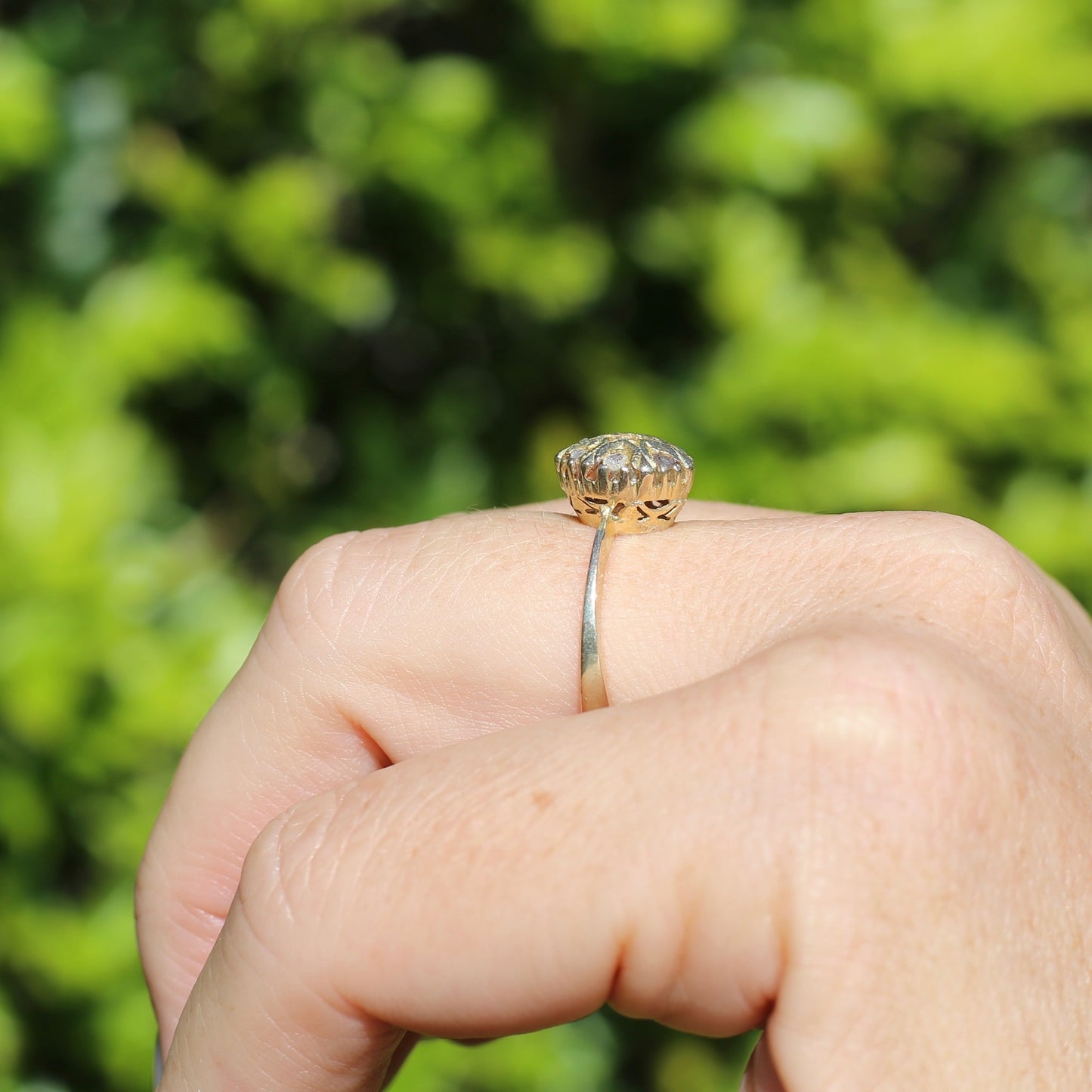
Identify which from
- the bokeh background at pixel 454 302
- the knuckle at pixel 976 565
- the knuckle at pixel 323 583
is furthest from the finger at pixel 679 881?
the bokeh background at pixel 454 302

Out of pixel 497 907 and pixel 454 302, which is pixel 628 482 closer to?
pixel 497 907

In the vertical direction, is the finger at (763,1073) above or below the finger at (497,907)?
below

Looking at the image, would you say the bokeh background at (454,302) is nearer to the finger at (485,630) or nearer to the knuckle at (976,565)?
the finger at (485,630)

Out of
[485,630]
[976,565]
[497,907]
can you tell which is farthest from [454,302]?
[497,907]

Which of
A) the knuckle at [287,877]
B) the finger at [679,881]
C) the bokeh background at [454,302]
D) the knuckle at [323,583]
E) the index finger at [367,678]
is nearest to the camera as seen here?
the finger at [679,881]

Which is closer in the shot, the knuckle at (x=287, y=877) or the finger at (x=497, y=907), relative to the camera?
the finger at (x=497, y=907)

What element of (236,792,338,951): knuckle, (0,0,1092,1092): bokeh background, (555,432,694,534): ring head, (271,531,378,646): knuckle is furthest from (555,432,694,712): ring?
(0,0,1092,1092): bokeh background

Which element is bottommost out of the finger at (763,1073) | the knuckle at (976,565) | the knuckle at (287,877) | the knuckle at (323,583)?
the finger at (763,1073)
